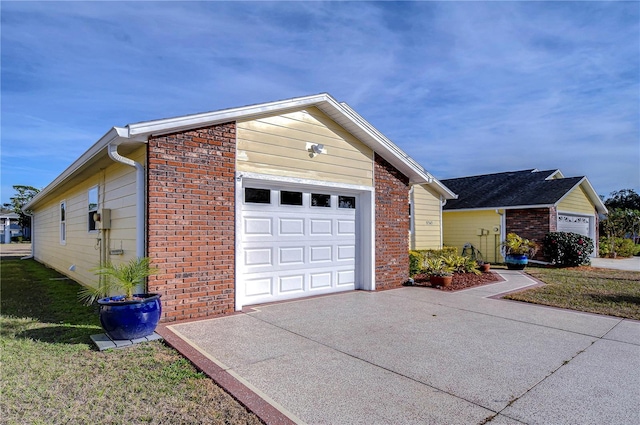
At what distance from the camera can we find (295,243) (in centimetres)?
787

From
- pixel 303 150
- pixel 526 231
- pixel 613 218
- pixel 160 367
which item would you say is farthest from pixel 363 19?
pixel 613 218

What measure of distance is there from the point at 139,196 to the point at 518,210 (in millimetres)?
16675

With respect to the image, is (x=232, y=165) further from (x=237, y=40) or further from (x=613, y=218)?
(x=613, y=218)

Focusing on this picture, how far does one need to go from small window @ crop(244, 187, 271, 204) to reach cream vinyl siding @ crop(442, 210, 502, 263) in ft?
44.9

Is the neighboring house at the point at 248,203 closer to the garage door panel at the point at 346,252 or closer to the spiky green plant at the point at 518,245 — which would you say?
the garage door panel at the point at 346,252

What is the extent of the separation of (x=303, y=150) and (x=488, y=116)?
11.3 m

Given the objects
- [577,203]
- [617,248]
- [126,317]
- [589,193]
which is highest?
[589,193]

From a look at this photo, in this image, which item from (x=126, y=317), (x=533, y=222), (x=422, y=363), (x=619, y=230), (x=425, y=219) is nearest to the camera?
(x=422, y=363)

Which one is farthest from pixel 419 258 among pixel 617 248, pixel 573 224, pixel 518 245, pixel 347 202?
pixel 617 248

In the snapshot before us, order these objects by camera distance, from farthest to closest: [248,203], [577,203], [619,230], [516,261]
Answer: [619,230] < [577,203] < [516,261] < [248,203]

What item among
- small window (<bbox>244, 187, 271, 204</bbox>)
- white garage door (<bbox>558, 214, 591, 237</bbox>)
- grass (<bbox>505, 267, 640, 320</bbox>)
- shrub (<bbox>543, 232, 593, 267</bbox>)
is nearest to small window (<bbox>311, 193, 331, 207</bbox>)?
small window (<bbox>244, 187, 271, 204</bbox>)

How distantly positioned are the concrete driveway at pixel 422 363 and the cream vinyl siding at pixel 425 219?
7527 millimetres

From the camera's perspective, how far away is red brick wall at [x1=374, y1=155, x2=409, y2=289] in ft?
30.3

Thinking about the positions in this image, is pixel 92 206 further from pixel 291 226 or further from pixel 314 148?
pixel 314 148
